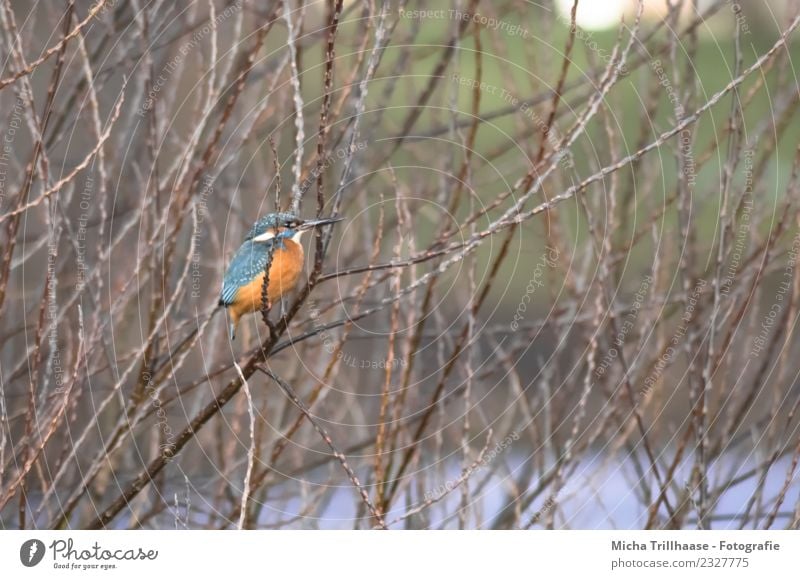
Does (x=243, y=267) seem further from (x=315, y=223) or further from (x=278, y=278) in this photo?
(x=315, y=223)

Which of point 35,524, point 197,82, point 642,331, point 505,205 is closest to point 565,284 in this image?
point 642,331

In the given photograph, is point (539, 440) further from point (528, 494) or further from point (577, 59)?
point (577, 59)

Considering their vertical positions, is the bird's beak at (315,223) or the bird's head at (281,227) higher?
the bird's head at (281,227)

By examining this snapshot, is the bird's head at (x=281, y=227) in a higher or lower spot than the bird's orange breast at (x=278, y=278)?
higher

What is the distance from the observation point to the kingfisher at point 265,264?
100 centimetres

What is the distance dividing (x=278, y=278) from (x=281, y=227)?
0.18ft

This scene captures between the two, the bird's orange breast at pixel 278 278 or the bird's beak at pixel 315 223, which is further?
the bird's orange breast at pixel 278 278

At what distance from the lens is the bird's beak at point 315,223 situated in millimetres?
884

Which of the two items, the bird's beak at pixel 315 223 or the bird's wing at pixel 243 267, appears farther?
the bird's wing at pixel 243 267

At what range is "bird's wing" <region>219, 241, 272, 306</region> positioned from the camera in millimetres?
1019

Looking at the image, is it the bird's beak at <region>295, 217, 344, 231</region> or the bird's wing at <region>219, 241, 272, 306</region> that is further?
the bird's wing at <region>219, 241, 272, 306</region>

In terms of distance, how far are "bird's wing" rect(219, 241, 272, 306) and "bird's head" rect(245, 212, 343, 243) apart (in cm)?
1

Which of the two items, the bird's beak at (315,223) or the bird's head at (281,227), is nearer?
the bird's beak at (315,223)

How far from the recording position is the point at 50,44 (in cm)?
A: 121
